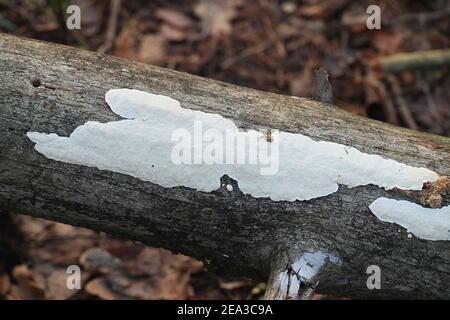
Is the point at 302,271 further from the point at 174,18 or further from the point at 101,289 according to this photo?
the point at 174,18

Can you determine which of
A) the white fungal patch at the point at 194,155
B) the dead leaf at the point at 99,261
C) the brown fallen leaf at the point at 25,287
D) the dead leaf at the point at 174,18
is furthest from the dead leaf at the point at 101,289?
the dead leaf at the point at 174,18

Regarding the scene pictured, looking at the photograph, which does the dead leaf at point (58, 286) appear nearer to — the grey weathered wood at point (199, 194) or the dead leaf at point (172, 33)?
the grey weathered wood at point (199, 194)

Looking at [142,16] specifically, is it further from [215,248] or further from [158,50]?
[215,248]

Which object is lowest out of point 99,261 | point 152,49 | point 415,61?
point 99,261

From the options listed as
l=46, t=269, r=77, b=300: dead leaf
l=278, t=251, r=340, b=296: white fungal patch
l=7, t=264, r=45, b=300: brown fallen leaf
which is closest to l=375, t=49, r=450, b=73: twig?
l=278, t=251, r=340, b=296: white fungal patch

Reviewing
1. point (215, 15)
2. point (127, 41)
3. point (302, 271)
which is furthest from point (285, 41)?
point (302, 271)

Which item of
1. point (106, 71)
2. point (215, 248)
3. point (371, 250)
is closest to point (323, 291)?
point (371, 250)
